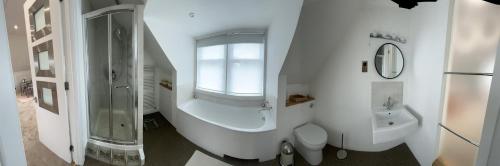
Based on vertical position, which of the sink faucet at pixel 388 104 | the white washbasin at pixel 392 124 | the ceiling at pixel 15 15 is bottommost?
the white washbasin at pixel 392 124

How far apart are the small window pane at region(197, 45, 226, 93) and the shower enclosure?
1.97 ft

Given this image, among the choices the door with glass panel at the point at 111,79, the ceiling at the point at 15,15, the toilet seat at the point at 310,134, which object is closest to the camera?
the toilet seat at the point at 310,134

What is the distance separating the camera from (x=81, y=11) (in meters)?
1.37

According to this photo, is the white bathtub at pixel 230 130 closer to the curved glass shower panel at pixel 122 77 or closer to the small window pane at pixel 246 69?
the small window pane at pixel 246 69

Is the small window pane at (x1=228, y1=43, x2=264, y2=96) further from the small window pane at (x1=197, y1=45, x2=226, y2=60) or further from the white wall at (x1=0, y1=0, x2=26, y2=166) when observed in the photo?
the white wall at (x1=0, y1=0, x2=26, y2=166)

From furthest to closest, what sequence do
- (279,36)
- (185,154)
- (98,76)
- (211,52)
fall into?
(211,52) < (98,76) < (185,154) < (279,36)

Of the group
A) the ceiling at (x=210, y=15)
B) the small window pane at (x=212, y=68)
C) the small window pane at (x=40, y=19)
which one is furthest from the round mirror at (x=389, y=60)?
the small window pane at (x=40, y=19)

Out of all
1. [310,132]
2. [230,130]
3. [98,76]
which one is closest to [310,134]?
[310,132]

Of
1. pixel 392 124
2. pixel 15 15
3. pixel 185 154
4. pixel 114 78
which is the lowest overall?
pixel 185 154

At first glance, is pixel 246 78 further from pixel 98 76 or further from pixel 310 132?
pixel 98 76

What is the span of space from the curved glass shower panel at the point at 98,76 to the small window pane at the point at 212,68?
2.81 feet

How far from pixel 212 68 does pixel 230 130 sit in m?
0.80

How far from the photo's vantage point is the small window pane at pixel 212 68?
1.76 metres

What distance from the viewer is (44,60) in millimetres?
1498
